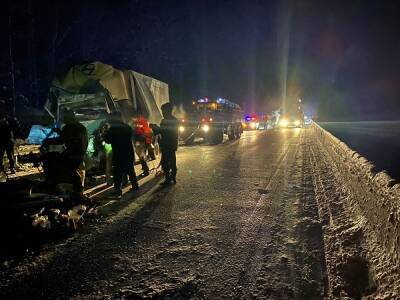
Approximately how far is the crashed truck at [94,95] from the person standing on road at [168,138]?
1.86m

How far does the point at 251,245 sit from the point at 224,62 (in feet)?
145

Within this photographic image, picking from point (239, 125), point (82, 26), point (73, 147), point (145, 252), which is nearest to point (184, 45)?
point (82, 26)

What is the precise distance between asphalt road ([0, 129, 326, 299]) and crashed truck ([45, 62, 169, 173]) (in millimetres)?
3205

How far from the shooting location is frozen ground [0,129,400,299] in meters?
2.96

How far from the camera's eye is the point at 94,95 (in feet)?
29.5

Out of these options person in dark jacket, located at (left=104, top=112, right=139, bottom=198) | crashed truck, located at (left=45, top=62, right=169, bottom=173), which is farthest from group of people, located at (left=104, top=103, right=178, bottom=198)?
crashed truck, located at (left=45, top=62, right=169, bottom=173)

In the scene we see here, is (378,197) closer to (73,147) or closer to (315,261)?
(315,261)

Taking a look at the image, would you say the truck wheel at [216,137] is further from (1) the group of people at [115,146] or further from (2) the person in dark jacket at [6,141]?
(2) the person in dark jacket at [6,141]

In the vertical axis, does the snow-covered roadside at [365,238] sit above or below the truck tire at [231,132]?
below

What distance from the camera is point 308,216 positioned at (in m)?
5.08

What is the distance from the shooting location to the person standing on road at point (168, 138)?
24.4 ft

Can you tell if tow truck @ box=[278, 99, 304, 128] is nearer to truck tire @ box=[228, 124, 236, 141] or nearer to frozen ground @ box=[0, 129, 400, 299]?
truck tire @ box=[228, 124, 236, 141]

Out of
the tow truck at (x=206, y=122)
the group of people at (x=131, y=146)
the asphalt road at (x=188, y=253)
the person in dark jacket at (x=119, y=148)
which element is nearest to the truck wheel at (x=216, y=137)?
the tow truck at (x=206, y=122)

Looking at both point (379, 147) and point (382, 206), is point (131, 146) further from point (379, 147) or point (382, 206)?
point (379, 147)
